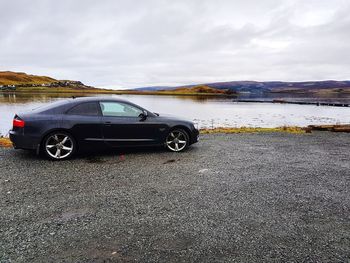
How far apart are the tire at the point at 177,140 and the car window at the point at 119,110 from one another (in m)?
1.21

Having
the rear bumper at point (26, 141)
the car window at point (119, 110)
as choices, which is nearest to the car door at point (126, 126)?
the car window at point (119, 110)

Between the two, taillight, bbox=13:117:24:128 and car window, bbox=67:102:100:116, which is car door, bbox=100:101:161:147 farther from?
taillight, bbox=13:117:24:128

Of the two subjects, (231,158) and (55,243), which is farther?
(231,158)

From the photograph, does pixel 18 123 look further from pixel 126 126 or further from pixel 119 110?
pixel 126 126

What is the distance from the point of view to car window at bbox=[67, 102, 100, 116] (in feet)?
27.0

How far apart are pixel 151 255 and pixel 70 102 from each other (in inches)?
232

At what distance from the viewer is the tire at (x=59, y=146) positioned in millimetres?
7797

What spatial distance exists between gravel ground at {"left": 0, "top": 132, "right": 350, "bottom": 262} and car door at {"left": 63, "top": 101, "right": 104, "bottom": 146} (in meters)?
0.55

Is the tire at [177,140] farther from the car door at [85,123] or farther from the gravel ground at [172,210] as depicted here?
the car door at [85,123]

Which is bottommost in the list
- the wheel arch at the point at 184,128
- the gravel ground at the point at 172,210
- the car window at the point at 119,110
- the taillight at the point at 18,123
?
the gravel ground at the point at 172,210

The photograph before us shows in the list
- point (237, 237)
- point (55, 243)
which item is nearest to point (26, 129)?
point (55, 243)

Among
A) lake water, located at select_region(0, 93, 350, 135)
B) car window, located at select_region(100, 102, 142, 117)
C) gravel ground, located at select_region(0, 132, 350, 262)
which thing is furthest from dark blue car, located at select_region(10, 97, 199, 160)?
lake water, located at select_region(0, 93, 350, 135)

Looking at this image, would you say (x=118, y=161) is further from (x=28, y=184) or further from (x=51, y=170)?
(x=28, y=184)

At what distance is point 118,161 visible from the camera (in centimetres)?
796
